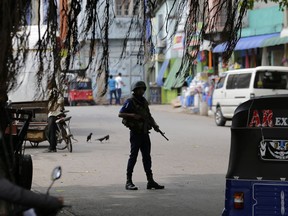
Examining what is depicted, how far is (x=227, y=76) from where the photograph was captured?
2903cm

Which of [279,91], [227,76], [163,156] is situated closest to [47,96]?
[163,156]

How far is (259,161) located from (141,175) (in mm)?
6821

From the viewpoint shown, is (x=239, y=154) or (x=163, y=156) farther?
(x=163, y=156)

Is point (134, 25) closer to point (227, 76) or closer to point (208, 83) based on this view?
point (227, 76)

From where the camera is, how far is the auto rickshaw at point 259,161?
8039 mm

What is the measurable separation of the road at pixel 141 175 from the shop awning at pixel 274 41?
7.46 m

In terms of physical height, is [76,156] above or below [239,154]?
below

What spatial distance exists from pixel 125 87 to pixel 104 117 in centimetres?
1948

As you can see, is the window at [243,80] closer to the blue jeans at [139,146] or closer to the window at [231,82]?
the window at [231,82]

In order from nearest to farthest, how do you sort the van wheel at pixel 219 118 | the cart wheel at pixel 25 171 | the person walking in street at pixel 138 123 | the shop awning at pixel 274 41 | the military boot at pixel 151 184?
the cart wheel at pixel 25 171 → the person walking in street at pixel 138 123 → the military boot at pixel 151 184 → the van wheel at pixel 219 118 → the shop awning at pixel 274 41

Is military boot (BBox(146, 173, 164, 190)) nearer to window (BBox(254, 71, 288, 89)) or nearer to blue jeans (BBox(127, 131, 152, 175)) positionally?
blue jeans (BBox(127, 131, 152, 175))

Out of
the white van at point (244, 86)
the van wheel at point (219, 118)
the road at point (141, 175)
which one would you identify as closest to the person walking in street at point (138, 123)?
the road at point (141, 175)

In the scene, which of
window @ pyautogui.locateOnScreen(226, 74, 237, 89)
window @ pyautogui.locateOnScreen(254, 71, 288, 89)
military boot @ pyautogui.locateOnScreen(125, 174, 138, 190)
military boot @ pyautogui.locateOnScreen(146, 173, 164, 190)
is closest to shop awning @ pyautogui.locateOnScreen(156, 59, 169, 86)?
window @ pyautogui.locateOnScreen(226, 74, 237, 89)

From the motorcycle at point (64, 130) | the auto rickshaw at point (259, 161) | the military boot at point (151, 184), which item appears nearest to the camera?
the auto rickshaw at point (259, 161)
